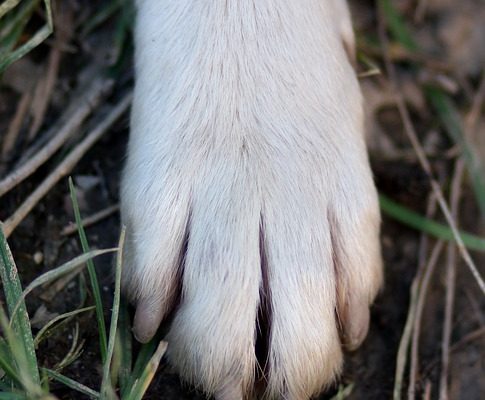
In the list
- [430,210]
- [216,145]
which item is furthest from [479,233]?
[216,145]

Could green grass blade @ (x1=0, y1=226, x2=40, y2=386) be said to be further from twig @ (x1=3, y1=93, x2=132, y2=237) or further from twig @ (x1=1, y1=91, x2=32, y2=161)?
twig @ (x1=1, y1=91, x2=32, y2=161)

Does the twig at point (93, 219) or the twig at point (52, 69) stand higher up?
the twig at point (52, 69)

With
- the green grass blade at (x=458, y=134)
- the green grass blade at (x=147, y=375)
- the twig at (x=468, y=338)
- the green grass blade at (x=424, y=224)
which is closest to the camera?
the green grass blade at (x=147, y=375)

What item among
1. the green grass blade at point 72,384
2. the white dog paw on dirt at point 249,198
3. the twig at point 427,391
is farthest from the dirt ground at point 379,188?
the white dog paw on dirt at point 249,198

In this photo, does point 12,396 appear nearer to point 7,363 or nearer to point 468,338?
point 7,363

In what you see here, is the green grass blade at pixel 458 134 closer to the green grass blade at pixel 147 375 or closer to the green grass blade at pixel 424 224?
the green grass blade at pixel 424 224
